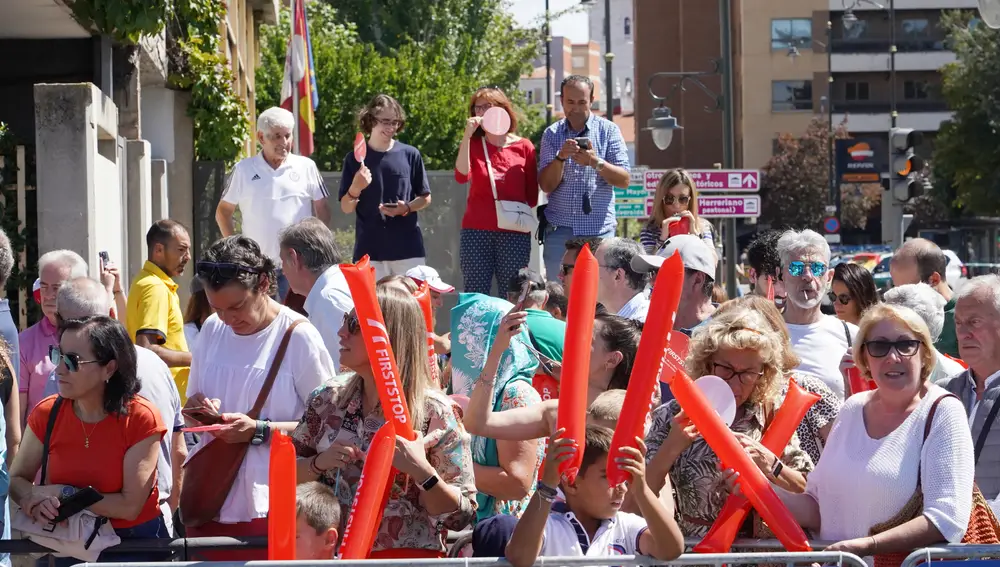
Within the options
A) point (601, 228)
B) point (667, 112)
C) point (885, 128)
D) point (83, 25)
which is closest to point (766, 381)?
point (601, 228)

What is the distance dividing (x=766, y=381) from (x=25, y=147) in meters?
7.93

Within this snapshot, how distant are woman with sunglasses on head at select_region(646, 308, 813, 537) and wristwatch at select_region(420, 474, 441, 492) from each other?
0.79 meters

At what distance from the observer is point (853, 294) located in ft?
24.8

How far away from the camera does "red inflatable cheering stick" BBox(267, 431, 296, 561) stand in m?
3.90

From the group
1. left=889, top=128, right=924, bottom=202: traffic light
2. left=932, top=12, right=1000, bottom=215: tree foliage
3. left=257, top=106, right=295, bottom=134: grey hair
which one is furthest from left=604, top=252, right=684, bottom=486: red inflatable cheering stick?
left=932, top=12, right=1000, bottom=215: tree foliage

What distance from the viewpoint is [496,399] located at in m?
5.59

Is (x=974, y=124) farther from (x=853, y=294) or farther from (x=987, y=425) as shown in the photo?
(x=987, y=425)

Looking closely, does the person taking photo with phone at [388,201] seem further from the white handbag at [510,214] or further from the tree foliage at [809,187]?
the tree foliage at [809,187]

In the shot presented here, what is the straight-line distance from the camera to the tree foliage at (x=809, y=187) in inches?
2771

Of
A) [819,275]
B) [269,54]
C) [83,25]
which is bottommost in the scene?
[819,275]

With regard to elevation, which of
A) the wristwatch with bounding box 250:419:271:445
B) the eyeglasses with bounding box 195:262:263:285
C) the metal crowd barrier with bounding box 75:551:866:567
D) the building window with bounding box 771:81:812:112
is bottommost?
the metal crowd barrier with bounding box 75:551:866:567

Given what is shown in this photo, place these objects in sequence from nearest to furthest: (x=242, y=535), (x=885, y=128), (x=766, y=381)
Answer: (x=766, y=381)
(x=242, y=535)
(x=885, y=128)

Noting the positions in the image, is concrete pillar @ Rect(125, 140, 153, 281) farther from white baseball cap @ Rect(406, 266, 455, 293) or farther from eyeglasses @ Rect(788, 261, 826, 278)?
eyeglasses @ Rect(788, 261, 826, 278)

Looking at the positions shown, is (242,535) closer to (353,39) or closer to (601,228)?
(601,228)
